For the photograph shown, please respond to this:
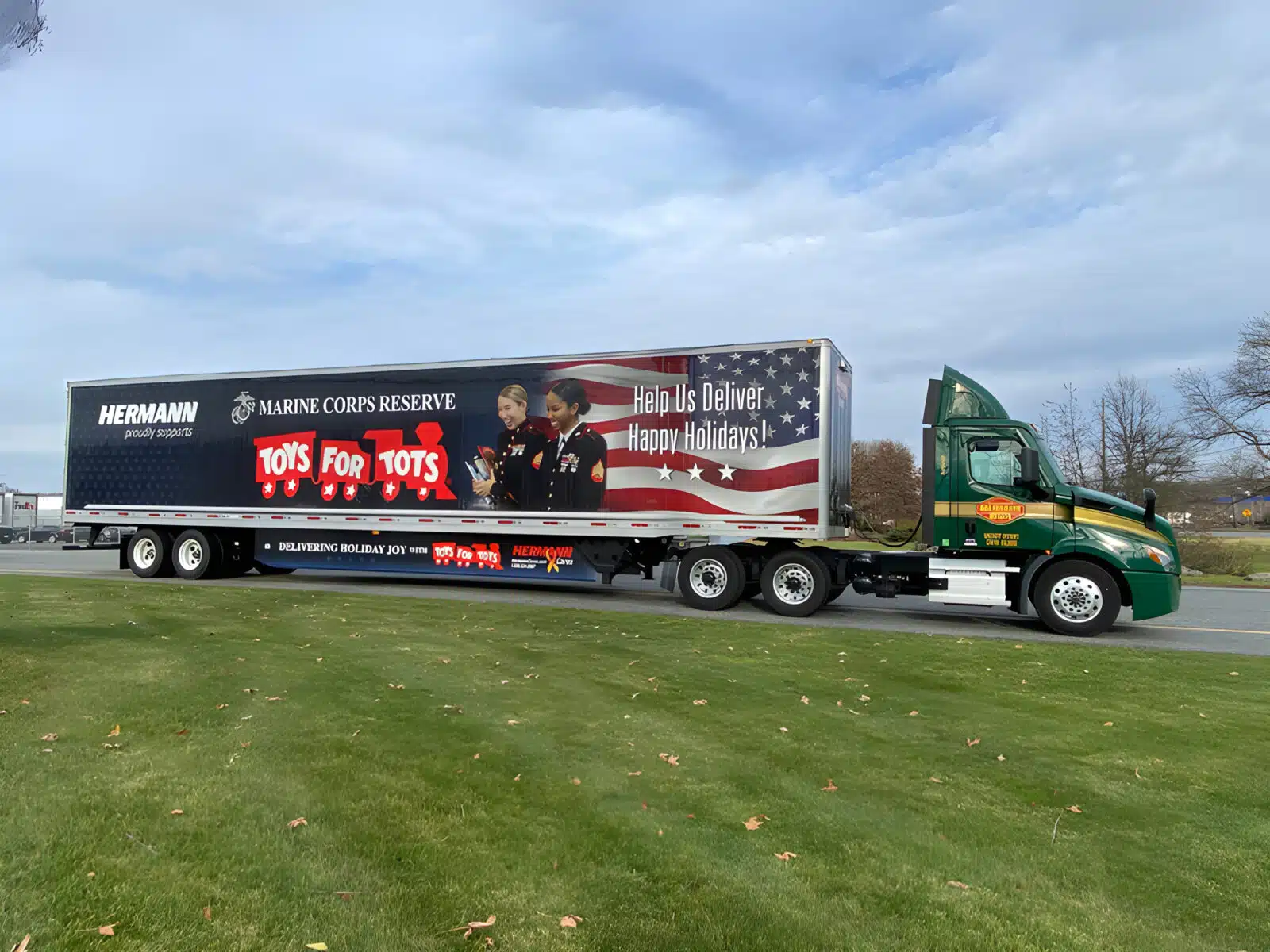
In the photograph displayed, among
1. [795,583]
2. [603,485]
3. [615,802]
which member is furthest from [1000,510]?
[615,802]

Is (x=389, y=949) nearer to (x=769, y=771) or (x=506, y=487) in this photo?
(x=769, y=771)

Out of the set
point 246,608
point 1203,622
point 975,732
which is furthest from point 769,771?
point 1203,622

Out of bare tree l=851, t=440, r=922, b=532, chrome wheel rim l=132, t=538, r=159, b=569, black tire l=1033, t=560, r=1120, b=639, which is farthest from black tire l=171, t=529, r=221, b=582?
bare tree l=851, t=440, r=922, b=532

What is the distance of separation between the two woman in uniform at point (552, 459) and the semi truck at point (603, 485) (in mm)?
36

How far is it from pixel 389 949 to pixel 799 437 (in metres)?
10.7

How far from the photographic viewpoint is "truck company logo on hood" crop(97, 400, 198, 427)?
56.7ft

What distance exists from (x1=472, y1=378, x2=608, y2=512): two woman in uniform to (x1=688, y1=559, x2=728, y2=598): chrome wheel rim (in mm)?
1953

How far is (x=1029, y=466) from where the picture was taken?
39.0 ft

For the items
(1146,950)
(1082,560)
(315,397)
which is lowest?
(1146,950)

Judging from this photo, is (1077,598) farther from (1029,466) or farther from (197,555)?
(197,555)

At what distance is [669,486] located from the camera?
45.1ft

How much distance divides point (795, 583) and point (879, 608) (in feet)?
7.78

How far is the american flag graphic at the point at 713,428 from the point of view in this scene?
12.9 m

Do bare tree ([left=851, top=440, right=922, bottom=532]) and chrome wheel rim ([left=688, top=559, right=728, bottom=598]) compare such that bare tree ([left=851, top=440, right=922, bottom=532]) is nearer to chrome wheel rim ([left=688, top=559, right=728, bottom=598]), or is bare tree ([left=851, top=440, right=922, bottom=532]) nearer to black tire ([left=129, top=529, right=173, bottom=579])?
chrome wheel rim ([left=688, top=559, right=728, bottom=598])
